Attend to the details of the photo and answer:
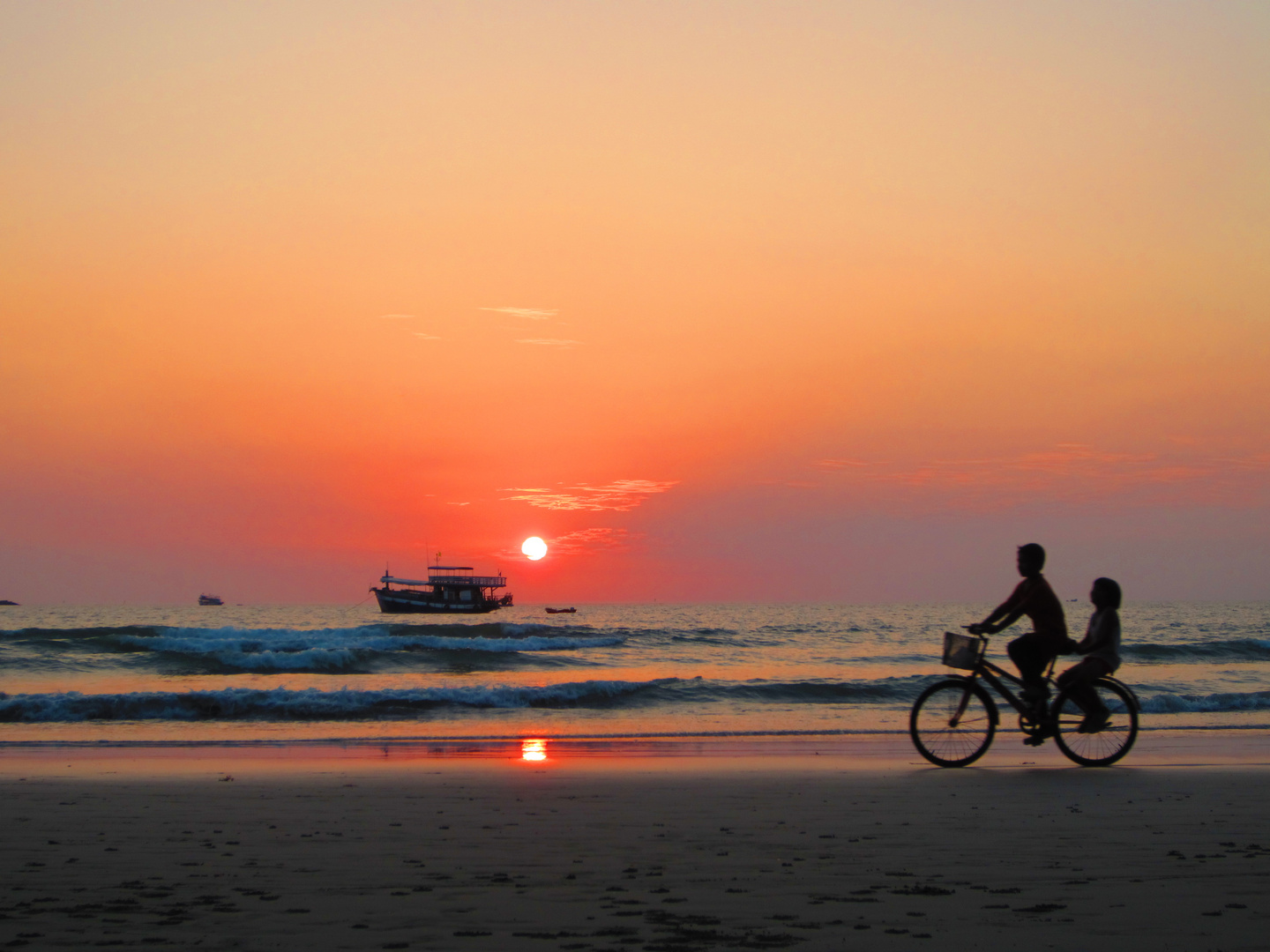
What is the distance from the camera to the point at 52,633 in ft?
133

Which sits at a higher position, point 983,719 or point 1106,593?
point 1106,593

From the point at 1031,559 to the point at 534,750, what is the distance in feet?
18.8

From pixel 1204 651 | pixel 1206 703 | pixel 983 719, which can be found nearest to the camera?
pixel 983 719

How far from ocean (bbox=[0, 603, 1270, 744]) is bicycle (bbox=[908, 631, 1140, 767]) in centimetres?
392

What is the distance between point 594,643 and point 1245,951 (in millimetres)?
40853

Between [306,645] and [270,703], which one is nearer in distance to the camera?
[270,703]

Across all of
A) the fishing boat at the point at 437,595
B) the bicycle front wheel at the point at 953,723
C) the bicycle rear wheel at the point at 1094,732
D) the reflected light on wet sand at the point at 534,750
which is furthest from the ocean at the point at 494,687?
the fishing boat at the point at 437,595

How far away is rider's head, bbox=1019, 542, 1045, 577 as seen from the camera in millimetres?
8539

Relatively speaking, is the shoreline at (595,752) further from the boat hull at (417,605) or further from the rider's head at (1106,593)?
the boat hull at (417,605)

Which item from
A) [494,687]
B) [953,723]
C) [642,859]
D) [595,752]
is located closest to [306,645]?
[494,687]

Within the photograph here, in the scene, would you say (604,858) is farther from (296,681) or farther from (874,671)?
(874,671)

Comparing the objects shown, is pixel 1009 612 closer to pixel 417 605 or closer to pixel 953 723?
pixel 953 723

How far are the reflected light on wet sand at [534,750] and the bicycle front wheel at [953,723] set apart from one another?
12.6 ft

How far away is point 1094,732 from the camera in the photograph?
8.75 m
